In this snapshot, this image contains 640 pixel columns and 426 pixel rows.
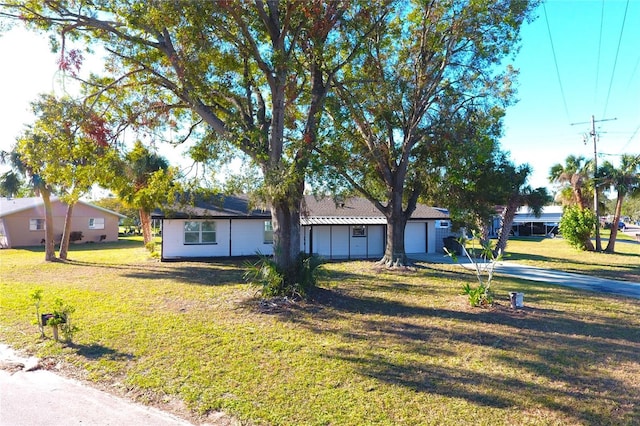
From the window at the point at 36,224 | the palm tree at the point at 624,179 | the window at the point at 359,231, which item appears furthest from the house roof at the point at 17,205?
the palm tree at the point at 624,179

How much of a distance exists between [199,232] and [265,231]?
11.2 feet

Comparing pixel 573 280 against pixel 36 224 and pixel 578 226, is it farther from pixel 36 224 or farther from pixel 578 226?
pixel 36 224

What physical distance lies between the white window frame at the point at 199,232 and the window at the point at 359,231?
25.1 feet

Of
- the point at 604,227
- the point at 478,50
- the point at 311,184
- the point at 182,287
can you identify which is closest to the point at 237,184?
the point at 311,184

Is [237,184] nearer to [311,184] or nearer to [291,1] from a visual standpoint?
[311,184]

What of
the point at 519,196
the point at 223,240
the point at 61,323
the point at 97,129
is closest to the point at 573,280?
the point at 519,196

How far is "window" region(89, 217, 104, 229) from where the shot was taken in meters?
33.6

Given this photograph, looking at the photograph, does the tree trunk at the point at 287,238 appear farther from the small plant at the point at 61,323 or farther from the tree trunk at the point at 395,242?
the tree trunk at the point at 395,242

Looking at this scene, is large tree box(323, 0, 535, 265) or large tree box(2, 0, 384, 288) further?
large tree box(323, 0, 535, 265)

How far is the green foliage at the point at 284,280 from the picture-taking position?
1010 cm

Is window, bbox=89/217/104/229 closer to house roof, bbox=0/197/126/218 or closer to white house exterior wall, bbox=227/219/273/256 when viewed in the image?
house roof, bbox=0/197/126/218

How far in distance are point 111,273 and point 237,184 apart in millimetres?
7035

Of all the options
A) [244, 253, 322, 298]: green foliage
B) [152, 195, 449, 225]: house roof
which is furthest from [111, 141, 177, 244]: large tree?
[152, 195, 449, 225]: house roof

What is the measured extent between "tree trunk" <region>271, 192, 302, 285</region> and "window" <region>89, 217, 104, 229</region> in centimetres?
2893
